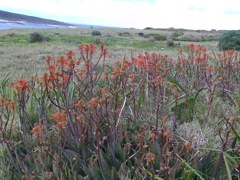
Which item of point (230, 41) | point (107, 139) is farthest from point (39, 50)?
point (107, 139)

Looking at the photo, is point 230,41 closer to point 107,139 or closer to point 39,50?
point 39,50

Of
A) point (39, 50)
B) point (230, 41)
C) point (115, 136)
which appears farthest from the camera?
point (230, 41)

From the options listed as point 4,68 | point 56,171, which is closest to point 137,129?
point 56,171

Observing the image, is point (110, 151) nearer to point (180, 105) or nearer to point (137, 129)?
point (137, 129)

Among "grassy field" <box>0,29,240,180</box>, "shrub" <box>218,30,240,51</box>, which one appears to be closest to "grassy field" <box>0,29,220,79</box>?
"shrub" <box>218,30,240,51</box>

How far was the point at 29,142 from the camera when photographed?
7.42 ft

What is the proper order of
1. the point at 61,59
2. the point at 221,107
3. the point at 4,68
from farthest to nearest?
the point at 4,68
the point at 221,107
the point at 61,59

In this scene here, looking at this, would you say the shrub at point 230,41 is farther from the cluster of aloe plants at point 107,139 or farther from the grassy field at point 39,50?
the cluster of aloe plants at point 107,139

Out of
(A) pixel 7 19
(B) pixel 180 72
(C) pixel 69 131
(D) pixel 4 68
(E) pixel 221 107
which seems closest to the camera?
(C) pixel 69 131

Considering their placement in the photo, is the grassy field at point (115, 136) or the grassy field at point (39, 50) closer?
the grassy field at point (115, 136)

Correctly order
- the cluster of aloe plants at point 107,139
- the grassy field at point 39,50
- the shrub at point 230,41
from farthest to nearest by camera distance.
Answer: the shrub at point 230,41 → the grassy field at point 39,50 → the cluster of aloe plants at point 107,139

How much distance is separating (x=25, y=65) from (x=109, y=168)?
6.27 meters

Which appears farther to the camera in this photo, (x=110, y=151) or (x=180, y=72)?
(x=180, y=72)

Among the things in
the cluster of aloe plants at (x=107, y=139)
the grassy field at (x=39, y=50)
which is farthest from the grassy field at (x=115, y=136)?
the grassy field at (x=39, y=50)
